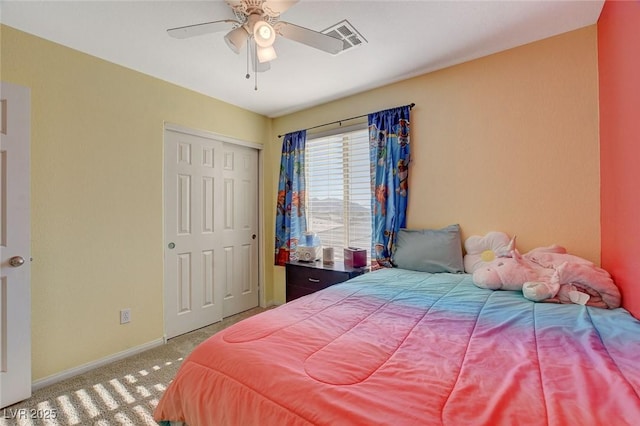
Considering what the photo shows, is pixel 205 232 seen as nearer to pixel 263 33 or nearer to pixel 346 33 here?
pixel 263 33

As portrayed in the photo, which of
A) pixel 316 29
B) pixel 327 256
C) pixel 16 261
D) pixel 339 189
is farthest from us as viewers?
pixel 339 189

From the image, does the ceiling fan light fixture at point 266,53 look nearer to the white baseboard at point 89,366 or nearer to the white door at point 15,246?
the white door at point 15,246

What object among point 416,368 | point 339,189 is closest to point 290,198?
point 339,189

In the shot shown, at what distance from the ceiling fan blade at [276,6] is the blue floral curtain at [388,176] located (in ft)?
5.04

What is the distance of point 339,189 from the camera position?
10.8 ft

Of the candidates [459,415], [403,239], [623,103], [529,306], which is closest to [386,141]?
[403,239]

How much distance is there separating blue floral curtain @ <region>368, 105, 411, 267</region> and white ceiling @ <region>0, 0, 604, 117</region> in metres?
0.42

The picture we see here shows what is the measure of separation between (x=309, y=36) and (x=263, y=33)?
248 millimetres

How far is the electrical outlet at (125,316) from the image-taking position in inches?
97.1

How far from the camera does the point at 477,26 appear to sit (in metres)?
1.98

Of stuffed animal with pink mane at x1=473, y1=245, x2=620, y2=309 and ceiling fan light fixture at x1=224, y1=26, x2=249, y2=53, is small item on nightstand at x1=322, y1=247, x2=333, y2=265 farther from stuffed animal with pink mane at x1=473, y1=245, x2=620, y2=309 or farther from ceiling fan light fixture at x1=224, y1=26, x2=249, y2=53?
ceiling fan light fixture at x1=224, y1=26, x2=249, y2=53

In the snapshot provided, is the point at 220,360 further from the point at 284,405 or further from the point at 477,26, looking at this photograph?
the point at 477,26

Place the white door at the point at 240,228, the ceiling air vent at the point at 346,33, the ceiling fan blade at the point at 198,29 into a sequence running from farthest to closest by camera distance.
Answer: the white door at the point at 240,228
the ceiling air vent at the point at 346,33
the ceiling fan blade at the point at 198,29

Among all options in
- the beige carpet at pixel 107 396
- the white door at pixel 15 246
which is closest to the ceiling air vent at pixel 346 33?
the white door at pixel 15 246
